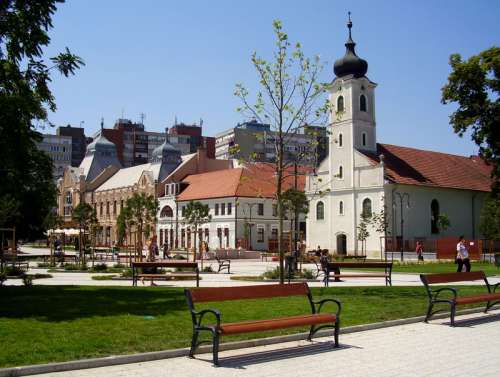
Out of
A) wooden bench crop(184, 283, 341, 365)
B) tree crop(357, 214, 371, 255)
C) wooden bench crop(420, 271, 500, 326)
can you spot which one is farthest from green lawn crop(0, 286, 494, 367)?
tree crop(357, 214, 371, 255)

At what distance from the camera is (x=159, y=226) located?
75.6m

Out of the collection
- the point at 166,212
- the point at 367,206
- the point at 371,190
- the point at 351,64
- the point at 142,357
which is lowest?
the point at 142,357

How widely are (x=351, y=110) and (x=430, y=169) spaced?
34.2 feet

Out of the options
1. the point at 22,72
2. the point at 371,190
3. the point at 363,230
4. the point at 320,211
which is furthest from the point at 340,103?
the point at 22,72

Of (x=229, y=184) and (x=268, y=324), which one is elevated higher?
(x=229, y=184)

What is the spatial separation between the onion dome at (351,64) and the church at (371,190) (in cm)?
9

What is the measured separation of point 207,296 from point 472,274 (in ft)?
25.2

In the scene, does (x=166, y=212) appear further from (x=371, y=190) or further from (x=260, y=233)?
(x=371, y=190)

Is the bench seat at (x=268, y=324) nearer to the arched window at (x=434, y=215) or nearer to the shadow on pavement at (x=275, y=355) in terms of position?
the shadow on pavement at (x=275, y=355)

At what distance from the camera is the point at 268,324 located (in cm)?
877

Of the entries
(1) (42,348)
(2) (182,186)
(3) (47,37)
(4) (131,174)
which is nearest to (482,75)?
(3) (47,37)

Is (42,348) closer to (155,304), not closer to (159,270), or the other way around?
(155,304)

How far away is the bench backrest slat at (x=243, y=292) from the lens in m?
8.99

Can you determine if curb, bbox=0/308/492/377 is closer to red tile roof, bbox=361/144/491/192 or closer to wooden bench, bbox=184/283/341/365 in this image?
wooden bench, bbox=184/283/341/365
